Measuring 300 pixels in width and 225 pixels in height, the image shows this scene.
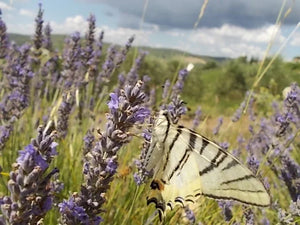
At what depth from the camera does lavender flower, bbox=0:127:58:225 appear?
981mm

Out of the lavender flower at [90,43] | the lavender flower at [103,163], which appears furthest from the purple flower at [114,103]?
the lavender flower at [90,43]

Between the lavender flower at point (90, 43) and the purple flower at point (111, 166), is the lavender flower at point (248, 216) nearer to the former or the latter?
the purple flower at point (111, 166)

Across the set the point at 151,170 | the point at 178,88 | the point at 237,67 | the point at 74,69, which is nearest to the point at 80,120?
the point at 74,69

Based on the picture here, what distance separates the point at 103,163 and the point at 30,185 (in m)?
0.35

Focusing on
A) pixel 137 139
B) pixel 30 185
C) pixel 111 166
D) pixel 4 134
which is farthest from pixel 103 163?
pixel 137 139

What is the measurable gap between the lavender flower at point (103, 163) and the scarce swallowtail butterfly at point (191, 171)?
1.51 feet

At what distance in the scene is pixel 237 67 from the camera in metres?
16.9

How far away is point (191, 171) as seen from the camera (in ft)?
6.15

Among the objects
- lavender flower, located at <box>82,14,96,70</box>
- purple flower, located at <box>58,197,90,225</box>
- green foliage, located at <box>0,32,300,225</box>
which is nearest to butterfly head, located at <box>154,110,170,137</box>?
green foliage, located at <box>0,32,300,225</box>

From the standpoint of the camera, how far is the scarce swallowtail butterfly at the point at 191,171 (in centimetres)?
170

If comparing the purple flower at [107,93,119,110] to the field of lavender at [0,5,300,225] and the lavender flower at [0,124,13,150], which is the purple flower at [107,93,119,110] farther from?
the lavender flower at [0,124,13,150]

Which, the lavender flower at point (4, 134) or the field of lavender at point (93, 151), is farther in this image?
the lavender flower at point (4, 134)

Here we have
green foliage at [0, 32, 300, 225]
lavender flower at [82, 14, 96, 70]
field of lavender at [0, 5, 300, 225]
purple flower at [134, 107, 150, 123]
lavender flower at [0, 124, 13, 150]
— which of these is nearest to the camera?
field of lavender at [0, 5, 300, 225]

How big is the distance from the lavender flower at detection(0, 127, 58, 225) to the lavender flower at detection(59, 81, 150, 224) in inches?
8.2
